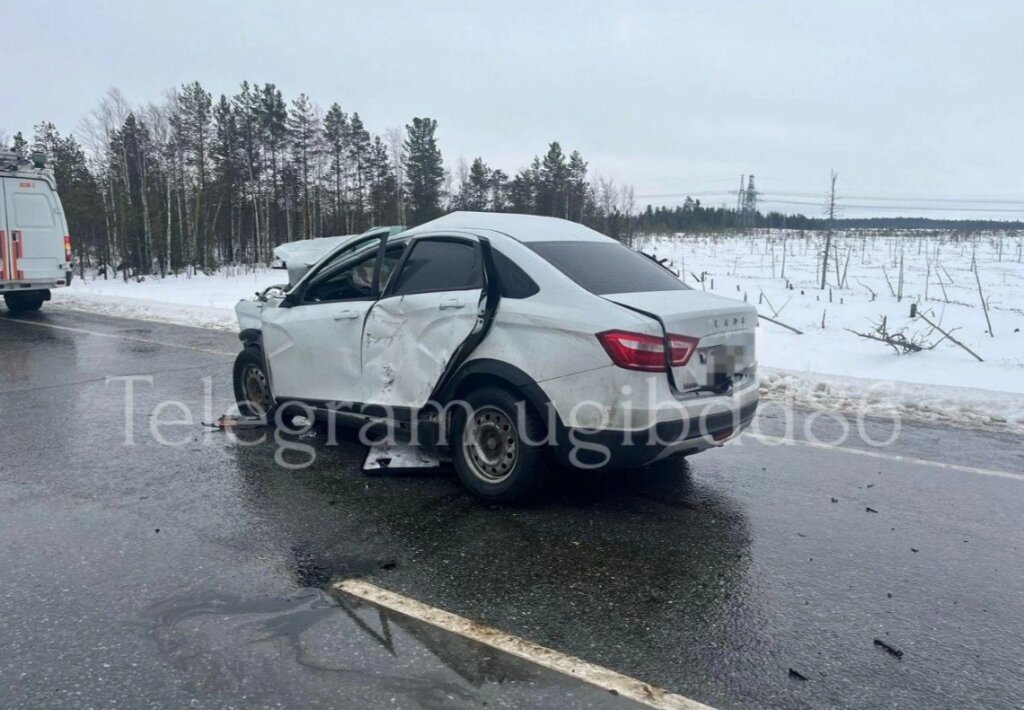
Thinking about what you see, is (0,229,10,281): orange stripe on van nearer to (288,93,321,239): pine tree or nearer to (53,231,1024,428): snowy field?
(53,231,1024,428): snowy field

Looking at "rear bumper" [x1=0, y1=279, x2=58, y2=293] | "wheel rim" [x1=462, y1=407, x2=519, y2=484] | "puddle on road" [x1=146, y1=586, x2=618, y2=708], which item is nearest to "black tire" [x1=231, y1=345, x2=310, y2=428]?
"wheel rim" [x1=462, y1=407, x2=519, y2=484]

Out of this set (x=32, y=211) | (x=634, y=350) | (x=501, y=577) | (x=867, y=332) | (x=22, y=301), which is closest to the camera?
(x=501, y=577)

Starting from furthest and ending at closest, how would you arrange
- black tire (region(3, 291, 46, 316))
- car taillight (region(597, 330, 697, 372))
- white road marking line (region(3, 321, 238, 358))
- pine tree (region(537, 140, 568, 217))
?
pine tree (region(537, 140, 568, 217)), black tire (region(3, 291, 46, 316)), white road marking line (region(3, 321, 238, 358)), car taillight (region(597, 330, 697, 372))

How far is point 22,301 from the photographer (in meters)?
16.4

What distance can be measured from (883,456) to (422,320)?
153 inches

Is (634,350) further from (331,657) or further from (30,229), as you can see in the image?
(30,229)

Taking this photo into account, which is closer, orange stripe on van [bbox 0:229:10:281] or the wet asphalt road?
the wet asphalt road

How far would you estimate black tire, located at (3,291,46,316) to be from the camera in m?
16.2

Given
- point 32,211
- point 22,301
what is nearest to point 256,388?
point 32,211

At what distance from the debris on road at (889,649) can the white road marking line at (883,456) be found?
312 centimetres

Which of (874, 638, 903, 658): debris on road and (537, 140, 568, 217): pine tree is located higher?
(537, 140, 568, 217): pine tree

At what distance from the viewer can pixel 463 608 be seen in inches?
133

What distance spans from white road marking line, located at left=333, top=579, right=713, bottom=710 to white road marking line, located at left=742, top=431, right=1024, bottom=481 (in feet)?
12.8

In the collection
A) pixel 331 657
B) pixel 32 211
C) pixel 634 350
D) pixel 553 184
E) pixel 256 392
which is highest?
pixel 553 184
